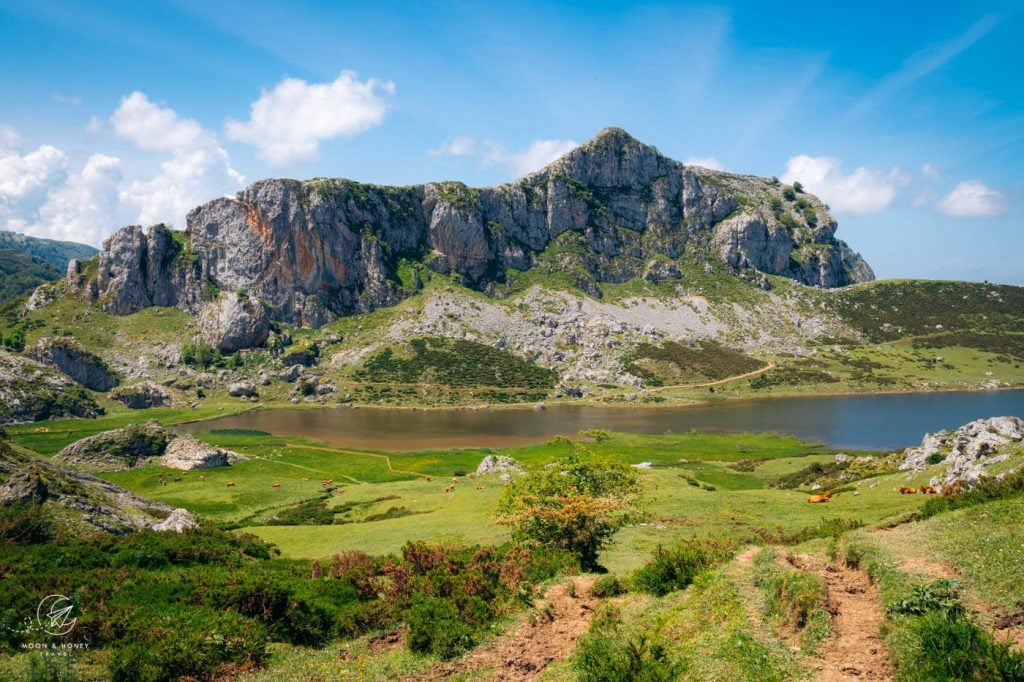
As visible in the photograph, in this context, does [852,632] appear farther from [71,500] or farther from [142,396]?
[142,396]

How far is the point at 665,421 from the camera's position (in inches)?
4985

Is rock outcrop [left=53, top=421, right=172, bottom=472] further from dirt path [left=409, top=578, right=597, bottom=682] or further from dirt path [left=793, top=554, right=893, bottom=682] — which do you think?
dirt path [left=793, top=554, right=893, bottom=682]

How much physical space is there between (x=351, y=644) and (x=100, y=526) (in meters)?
28.1

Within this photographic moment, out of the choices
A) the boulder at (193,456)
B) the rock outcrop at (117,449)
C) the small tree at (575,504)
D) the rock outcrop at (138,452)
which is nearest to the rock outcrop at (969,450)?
the small tree at (575,504)

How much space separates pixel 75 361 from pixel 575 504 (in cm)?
18577

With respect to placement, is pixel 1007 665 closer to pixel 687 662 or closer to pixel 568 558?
pixel 687 662

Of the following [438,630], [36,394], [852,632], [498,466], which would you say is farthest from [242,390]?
[852,632]

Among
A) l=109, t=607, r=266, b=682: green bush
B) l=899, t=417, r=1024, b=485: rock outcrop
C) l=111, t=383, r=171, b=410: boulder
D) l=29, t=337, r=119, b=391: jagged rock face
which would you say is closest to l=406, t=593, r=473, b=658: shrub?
l=109, t=607, r=266, b=682: green bush

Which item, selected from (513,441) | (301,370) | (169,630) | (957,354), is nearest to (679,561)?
(169,630)

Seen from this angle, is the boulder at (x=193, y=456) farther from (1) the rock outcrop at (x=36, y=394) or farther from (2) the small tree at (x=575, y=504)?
(2) the small tree at (x=575, y=504)

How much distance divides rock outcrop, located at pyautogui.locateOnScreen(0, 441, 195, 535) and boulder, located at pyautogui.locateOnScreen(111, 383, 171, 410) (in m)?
129

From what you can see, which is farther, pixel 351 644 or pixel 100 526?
pixel 100 526

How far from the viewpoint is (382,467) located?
290 ft

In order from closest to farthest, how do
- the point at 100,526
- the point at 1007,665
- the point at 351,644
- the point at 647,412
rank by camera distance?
1. the point at 1007,665
2. the point at 351,644
3. the point at 100,526
4. the point at 647,412
